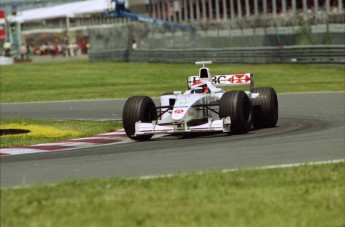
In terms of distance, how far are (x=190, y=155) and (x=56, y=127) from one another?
666 cm

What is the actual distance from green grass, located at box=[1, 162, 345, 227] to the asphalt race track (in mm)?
910

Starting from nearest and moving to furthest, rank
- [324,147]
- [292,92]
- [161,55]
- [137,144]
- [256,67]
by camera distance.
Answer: [324,147] < [137,144] < [292,92] < [256,67] < [161,55]

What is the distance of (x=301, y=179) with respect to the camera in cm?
922

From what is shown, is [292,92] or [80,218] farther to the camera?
[292,92]

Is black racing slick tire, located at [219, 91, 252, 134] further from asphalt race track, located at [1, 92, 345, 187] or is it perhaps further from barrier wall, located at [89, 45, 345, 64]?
barrier wall, located at [89, 45, 345, 64]

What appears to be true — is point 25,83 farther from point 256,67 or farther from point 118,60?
point 118,60

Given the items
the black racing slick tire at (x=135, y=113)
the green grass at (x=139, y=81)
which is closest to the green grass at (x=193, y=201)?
the black racing slick tire at (x=135, y=113)

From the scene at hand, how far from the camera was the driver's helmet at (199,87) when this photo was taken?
50.4 ft

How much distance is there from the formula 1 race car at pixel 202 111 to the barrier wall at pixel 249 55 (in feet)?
62.6

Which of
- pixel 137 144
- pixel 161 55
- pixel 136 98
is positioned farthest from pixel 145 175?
pixel 161 55

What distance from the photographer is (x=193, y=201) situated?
26.6ft

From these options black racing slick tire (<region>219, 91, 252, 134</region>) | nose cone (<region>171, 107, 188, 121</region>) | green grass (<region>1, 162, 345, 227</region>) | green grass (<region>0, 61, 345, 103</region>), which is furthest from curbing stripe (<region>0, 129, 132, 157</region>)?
green grass (<region>0, 61, 345, 103</region>)

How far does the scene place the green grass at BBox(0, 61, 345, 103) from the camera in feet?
97.5

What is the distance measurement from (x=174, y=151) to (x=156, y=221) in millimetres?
5162
